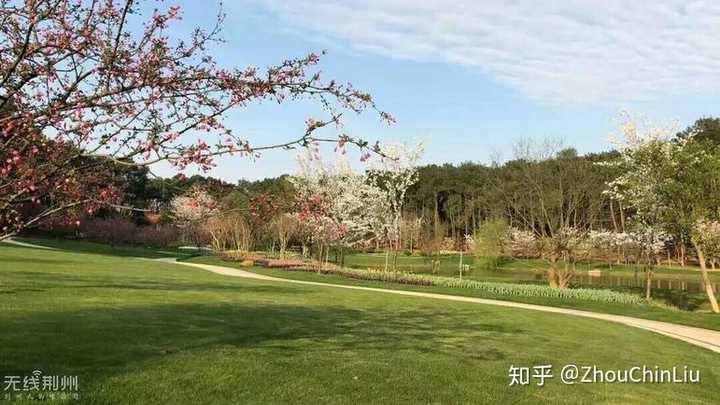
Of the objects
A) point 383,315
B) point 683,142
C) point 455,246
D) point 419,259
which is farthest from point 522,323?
point 455,246

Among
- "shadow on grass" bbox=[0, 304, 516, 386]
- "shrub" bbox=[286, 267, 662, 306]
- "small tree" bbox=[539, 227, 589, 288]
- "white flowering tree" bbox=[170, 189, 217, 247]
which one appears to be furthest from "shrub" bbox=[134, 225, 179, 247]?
"white flowering tree" bbox=[170, 189, 217, 247]

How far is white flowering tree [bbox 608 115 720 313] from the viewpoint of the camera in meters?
18.5

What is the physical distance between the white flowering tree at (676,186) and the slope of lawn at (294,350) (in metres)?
8.09

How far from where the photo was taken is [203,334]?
26.2 ft

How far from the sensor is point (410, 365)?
23.4 feet

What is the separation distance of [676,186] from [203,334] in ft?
56.5

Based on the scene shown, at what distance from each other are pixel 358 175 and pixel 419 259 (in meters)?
20.0

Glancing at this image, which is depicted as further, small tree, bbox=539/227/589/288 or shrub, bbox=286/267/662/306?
small tree, bbox=539/227/589/288

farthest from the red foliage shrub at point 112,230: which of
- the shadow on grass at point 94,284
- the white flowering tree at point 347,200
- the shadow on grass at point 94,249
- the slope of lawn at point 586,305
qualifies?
the shadow on grass at point 94,284

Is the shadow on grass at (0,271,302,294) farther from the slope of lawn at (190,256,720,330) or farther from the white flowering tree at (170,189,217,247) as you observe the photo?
the white flowering tree at (170,189,217,247)

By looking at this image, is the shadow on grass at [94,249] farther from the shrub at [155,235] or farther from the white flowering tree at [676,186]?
the white flowering tree at [676,186]

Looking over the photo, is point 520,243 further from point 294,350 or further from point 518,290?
point 294,350

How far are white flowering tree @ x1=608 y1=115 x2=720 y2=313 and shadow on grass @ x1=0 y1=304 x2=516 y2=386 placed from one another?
10.9 m

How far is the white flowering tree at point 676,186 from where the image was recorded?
1846 cm
